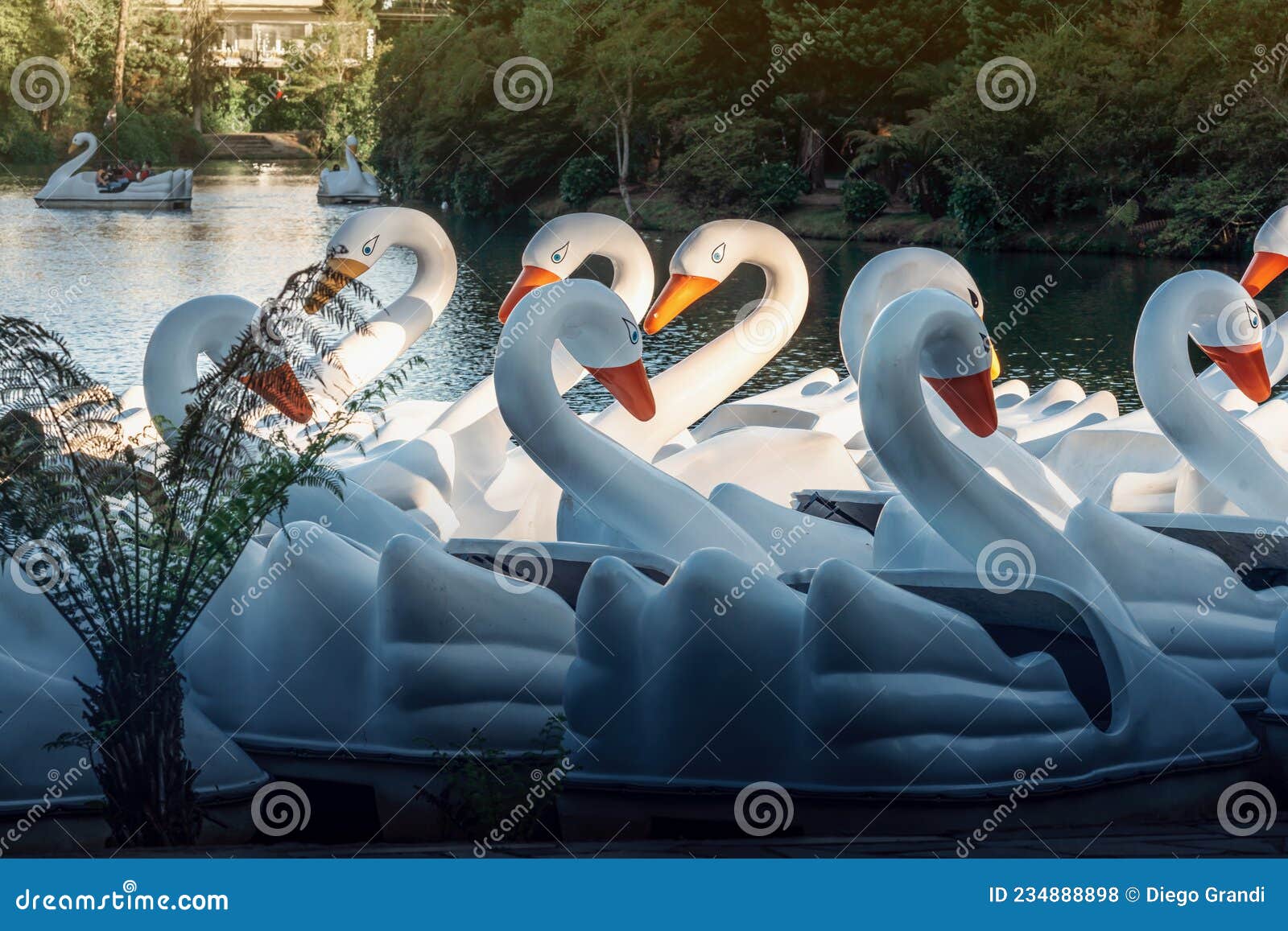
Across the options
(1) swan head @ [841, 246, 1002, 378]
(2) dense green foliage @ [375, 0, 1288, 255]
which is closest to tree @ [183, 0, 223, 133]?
(2) dense green foliage @ [375, 0, 1288, 255]

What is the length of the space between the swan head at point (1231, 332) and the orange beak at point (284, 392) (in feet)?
13.9

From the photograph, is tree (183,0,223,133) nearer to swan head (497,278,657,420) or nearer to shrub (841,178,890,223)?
shrub (841,178,890,223)

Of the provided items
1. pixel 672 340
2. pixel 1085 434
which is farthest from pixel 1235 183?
pixel 1085 434

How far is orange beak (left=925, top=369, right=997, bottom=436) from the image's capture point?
20.7 feet

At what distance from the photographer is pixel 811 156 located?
34219mm

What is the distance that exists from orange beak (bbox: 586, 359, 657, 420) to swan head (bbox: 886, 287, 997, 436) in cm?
136

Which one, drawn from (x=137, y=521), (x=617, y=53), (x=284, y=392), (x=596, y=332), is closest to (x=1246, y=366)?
(x=596, y=332)

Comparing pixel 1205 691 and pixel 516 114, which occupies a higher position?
pixel 1205 691

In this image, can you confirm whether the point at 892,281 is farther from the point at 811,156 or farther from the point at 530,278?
the point at 811,156

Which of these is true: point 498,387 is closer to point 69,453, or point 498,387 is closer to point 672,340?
point 69,453

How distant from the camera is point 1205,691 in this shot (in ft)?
18.5

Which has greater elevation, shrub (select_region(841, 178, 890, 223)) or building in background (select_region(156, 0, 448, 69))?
shrub (select_region(841, 178, 890, 223))

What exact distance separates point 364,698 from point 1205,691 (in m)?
2.95

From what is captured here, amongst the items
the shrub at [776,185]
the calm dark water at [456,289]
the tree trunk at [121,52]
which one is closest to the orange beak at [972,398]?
the calm dark water at [456,289]
